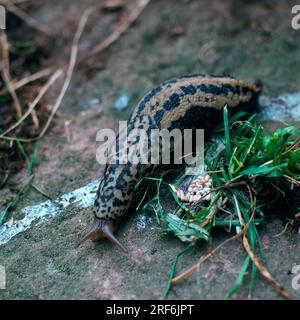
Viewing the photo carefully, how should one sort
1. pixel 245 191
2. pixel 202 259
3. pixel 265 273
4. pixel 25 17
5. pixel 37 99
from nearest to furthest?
pixel 265 273
pixel 202 259
pixel 245 191
pixel 37 99
pixel 25 17

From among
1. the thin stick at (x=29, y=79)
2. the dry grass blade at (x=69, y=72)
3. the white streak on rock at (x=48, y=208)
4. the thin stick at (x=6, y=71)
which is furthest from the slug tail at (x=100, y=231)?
the thin stick at (x=29, y=79)

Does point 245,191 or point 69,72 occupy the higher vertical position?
point 69,72

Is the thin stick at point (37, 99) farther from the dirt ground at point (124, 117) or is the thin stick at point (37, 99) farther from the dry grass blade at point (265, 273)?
the dry grass blade at point (265, 273)

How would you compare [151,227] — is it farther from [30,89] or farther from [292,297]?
[30,89]

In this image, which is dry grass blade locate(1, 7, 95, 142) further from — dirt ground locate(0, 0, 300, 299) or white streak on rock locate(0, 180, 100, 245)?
white streak on rock locate(0, 180, 100, 245)

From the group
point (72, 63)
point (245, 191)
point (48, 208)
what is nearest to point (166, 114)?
point (245, 191)

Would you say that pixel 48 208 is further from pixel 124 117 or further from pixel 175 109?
pixel 175 109
